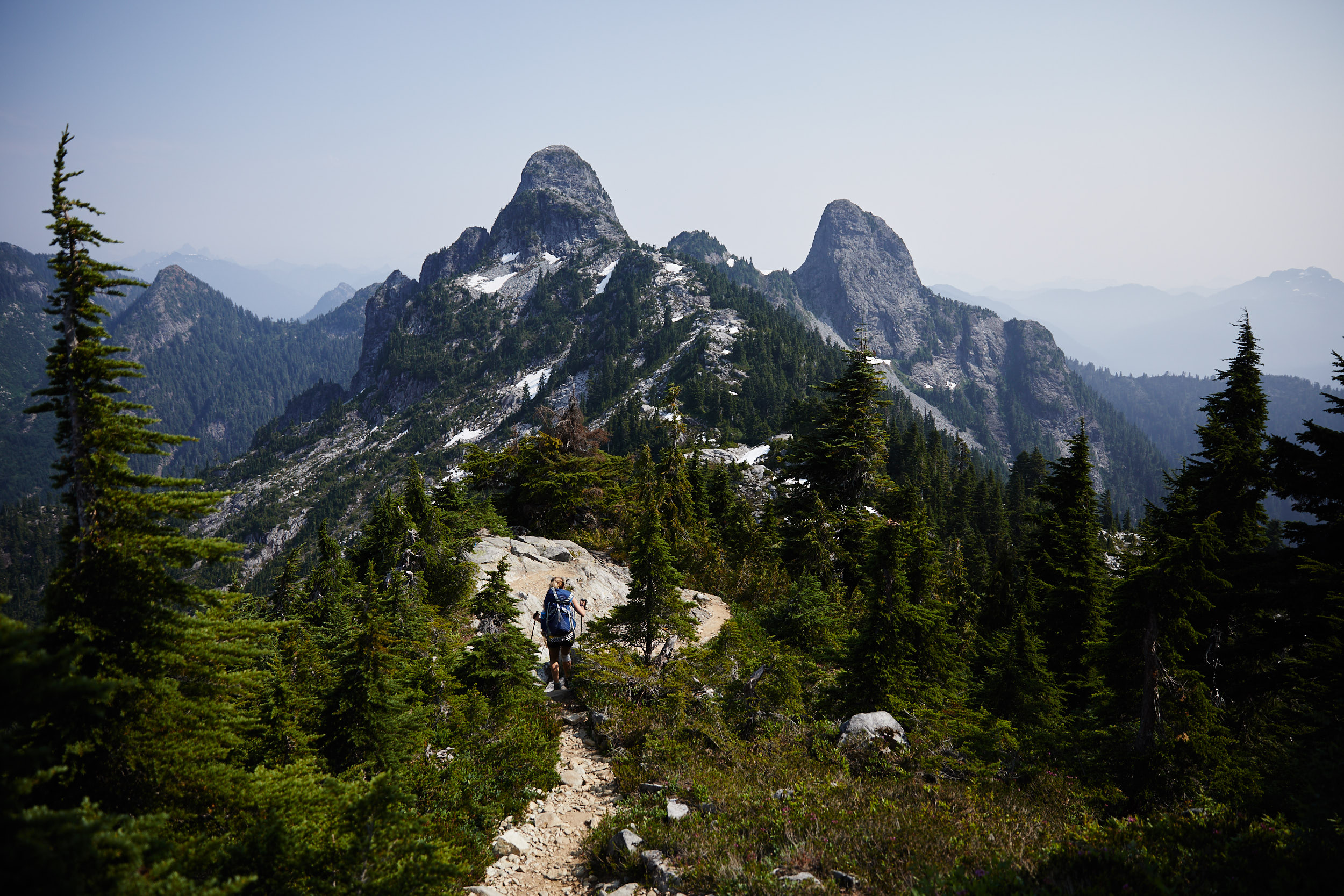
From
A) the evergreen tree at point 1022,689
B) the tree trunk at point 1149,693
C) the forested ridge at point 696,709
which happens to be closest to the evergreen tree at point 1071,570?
the forested ridge at point 696,709

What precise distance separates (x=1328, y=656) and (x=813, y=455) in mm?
19052

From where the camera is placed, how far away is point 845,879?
20.6 feet

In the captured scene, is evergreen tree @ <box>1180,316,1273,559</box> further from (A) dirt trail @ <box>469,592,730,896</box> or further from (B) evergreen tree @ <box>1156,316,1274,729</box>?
(A) dirt trail @ <box>469,592,730,896</box>

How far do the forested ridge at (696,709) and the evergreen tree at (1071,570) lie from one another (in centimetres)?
14

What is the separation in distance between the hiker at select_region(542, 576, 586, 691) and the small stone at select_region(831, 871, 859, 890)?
289 inches

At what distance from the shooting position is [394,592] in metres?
10.3

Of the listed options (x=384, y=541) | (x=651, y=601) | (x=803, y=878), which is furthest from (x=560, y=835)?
(x=384, y=541)

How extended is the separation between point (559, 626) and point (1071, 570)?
17568mm

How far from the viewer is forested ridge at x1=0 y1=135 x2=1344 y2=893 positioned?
473cm

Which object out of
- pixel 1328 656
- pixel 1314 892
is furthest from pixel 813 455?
pixel 1314 892

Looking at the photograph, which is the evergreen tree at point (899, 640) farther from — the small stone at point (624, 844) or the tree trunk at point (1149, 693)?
the small stone at point (624, 844)

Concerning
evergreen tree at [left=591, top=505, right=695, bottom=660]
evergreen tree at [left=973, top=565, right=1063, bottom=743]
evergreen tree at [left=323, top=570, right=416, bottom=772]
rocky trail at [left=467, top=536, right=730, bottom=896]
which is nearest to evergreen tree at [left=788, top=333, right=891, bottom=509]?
evergreen tree at [left=973, top=565, right=1063, bottom=743]

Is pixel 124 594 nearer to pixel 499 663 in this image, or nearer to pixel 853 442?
pixel 499 663

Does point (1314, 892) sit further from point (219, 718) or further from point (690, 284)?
point (690, 284)
